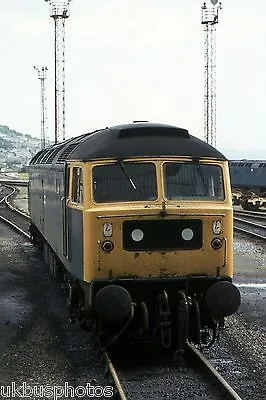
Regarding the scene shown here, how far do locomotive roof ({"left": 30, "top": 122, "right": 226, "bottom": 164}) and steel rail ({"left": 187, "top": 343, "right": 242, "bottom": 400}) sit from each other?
258 centimetres

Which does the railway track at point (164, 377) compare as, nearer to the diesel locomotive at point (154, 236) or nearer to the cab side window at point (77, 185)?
the diesel locomotive at point (154, 236)

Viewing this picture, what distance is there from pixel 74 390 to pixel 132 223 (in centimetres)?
220

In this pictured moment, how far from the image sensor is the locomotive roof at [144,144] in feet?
30.6

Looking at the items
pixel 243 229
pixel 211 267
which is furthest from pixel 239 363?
pixel 243 229

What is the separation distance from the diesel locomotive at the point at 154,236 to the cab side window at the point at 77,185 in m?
0.03

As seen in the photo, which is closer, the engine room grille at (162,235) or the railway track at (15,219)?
the engine room grille at (162,235)

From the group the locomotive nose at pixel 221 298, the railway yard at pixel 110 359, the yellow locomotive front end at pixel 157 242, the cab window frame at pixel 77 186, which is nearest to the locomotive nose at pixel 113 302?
the yellow locomotive front end at pixel 157 242

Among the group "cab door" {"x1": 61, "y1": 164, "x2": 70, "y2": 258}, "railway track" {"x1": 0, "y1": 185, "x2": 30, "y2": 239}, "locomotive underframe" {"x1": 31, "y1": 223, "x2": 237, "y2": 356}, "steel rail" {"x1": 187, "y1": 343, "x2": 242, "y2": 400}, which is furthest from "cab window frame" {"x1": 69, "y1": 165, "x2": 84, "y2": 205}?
"railway track" {"x1": 0, "y1": 185, "x2": 30, "y2": 239}

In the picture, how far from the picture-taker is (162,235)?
911 centimetres

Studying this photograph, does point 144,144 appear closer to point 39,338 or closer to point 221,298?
point 221,298

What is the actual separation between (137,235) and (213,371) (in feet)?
6.38

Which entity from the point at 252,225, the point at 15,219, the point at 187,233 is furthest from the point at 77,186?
the point at 15,219

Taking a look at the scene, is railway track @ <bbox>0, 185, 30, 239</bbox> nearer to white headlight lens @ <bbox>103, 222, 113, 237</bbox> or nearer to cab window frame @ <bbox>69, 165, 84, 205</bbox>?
cab window frame @ <bbox>69, 165, 84, 205</bbox>

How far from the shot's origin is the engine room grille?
9023 mm
